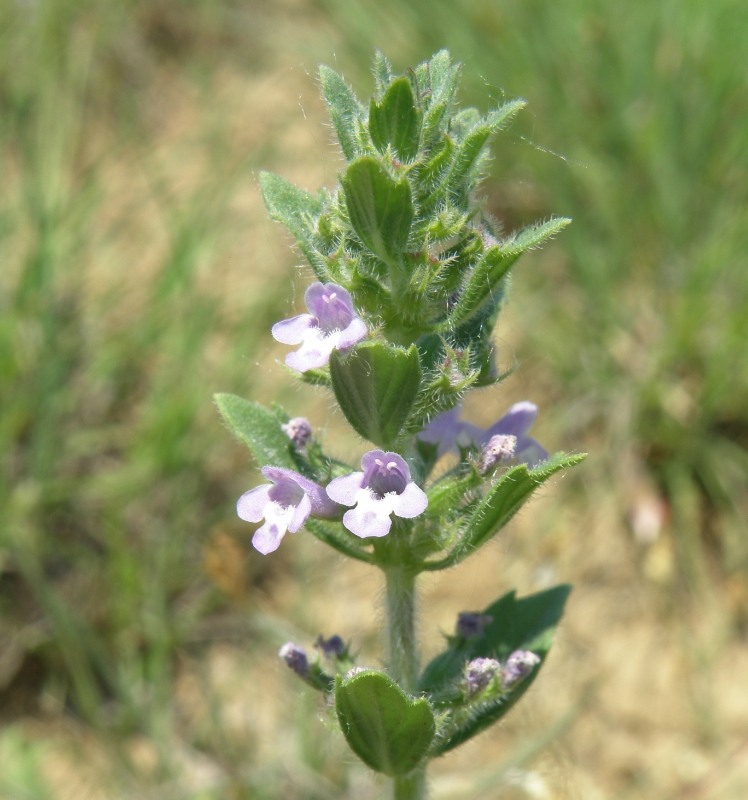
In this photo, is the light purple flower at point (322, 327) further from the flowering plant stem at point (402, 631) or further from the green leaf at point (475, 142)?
the flowering plant stem at point (402, 631)

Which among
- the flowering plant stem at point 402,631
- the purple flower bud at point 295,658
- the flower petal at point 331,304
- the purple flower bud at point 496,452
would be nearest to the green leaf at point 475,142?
the flower petal at point 331,304

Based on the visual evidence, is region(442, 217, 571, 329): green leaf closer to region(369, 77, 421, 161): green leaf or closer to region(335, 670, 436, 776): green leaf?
region(369, 77, 421, 161): green leaf

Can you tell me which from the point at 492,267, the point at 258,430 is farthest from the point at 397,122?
the point at 258,430

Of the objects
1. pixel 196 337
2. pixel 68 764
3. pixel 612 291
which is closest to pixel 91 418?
pixel 196 337

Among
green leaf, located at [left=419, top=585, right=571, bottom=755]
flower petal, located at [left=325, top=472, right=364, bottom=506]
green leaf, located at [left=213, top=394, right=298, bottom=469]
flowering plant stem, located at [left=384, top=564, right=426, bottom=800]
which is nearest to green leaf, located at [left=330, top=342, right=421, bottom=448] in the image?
flower petal, located at [left=325, top=472, right=364, bottom=506]

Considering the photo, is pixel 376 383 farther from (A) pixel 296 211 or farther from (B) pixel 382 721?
(B) pixel 382 721
